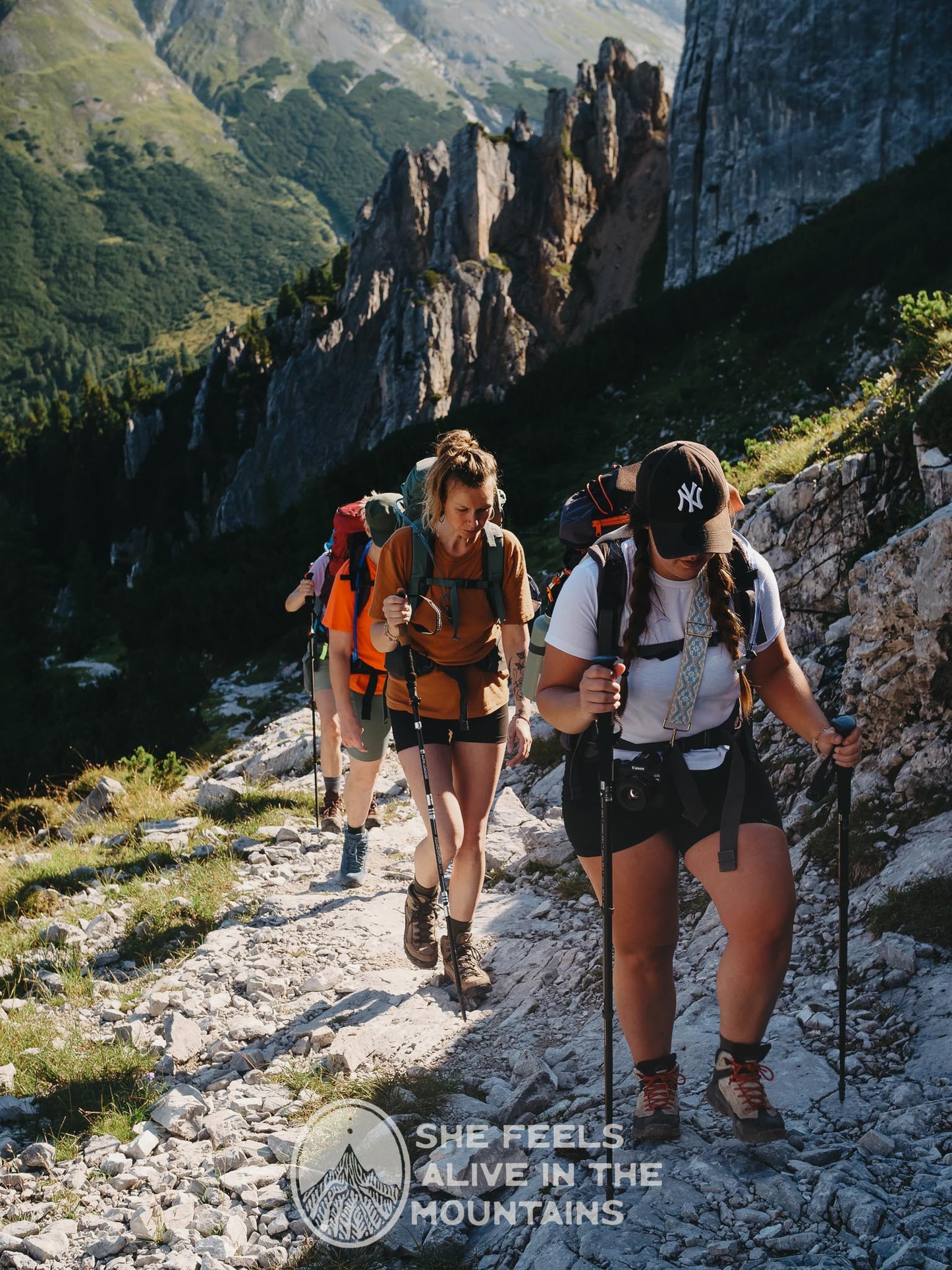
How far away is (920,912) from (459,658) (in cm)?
227

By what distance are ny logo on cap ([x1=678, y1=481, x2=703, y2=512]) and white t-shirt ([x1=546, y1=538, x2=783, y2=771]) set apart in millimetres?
261

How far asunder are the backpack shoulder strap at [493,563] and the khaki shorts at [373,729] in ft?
5.58

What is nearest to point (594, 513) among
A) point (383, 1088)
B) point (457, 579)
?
point (457, 579)

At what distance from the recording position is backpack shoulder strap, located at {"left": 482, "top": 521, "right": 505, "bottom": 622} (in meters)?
4.48

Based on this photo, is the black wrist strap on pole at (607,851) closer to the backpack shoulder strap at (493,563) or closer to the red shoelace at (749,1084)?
the red shoelace at (749,1084)

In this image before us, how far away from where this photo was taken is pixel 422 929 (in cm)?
509

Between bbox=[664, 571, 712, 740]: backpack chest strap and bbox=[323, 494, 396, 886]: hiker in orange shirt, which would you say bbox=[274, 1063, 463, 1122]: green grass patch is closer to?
bbox=[664, 571, 712, 740]: backpack chest strap

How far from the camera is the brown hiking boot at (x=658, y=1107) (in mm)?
3100

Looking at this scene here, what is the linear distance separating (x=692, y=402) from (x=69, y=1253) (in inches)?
795

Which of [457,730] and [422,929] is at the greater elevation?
[457,730]

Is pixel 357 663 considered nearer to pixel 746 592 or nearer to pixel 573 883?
pixel 573 883

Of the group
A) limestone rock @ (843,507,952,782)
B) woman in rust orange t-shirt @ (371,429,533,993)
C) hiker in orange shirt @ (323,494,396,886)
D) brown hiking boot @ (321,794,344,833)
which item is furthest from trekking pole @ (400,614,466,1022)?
brown hiking boot @ (321,794,344,833)

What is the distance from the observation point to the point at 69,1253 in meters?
3.30

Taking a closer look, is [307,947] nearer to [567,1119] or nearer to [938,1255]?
[567,1119]
